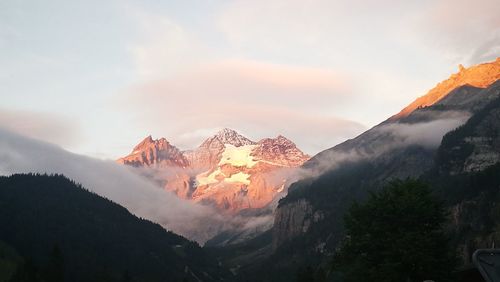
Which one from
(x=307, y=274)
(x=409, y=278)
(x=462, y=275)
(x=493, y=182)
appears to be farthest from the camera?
(x=493, y=182)

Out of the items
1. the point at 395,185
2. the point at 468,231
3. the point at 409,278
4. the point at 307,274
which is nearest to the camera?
the point at 409,278

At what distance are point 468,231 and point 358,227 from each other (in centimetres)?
15219

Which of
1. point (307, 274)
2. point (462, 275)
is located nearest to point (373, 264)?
point (462, 275)

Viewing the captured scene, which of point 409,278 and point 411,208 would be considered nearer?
point 409,278

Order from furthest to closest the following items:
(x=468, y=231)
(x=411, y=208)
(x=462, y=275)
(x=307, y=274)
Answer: (x=468, y=231) → (x=307, y=274) → (x=411, y=208) → (x=462, y=275)

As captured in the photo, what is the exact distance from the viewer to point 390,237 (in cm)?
3762

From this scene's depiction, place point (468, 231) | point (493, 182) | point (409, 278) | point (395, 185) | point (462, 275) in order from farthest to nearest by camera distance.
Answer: point (493, 182), point (468, 231), point (395, 185), point (409, 278), point (462, 275)

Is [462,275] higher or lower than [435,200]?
Result: lower

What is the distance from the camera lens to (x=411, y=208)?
1527 inches

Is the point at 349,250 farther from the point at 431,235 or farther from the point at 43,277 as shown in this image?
the point at 43,277

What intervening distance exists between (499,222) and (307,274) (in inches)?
2839

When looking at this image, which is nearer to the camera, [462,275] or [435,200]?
[462,275]

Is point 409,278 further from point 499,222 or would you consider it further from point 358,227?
point 499,222

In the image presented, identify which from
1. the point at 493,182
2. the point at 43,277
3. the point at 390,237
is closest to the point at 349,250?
the point at 390,237
